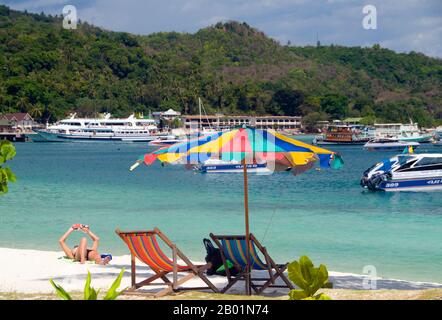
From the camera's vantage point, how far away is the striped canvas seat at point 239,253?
8.90 metres

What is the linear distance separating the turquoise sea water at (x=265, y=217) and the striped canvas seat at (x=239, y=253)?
4537mm

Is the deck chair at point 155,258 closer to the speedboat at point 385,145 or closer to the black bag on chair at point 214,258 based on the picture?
the black bag on chair at point 214,258

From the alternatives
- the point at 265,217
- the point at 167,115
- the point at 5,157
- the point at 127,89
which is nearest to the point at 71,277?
the point at 5,157

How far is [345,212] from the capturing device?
25.1 metres

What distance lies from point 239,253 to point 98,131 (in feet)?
366

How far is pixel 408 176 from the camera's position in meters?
30.2

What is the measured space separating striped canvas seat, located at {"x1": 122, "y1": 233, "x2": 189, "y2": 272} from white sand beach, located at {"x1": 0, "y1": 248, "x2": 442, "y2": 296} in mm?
1011

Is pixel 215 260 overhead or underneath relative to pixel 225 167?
overhead

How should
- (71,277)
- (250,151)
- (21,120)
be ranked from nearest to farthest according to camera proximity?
(250,151)
(71,277)
(21,120)

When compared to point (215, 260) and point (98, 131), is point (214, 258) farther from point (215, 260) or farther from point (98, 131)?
point (98, 131)
